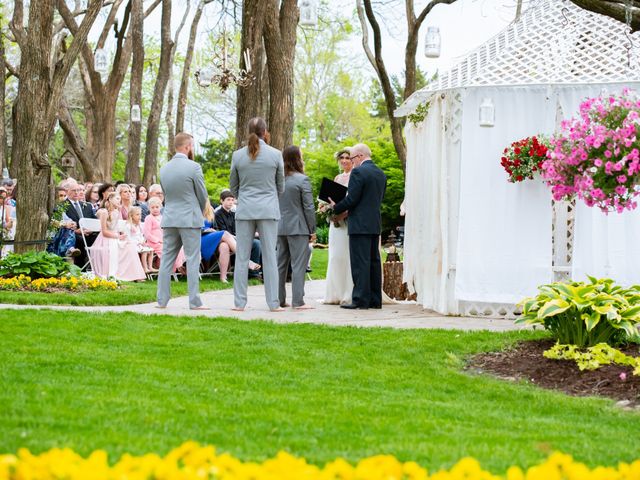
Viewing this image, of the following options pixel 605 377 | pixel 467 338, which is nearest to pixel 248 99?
pixel 467 338

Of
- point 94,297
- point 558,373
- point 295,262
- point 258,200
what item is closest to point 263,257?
point 258,200

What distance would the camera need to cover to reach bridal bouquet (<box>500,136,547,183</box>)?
38.1 feet

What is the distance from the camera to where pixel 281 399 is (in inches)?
256

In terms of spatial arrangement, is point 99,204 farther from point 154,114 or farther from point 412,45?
point 154,114

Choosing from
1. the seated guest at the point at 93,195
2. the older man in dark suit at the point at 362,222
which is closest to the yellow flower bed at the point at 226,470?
the older man in dark suit at the point at 362,222

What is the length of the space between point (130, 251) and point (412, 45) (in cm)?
856

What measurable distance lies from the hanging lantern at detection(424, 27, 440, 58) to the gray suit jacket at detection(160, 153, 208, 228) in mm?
8210

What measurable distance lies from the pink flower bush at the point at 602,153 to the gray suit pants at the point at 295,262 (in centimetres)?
488

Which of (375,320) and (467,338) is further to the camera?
(375,320)

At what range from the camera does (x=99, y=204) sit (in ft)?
56.2

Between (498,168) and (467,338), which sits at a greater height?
(498,168)

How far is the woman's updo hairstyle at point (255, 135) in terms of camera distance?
11.8 metres

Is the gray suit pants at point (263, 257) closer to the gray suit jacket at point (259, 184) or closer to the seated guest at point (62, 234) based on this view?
the gray suit jacket at point (259, 184)

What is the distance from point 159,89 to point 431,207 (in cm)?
1594
